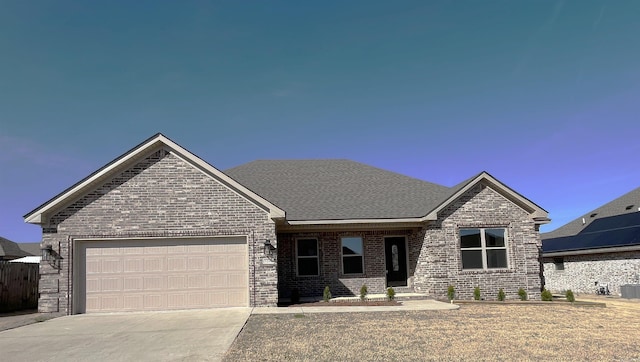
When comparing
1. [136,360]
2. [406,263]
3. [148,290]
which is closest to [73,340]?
[136,360]

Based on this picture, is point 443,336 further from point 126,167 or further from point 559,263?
point 559,263

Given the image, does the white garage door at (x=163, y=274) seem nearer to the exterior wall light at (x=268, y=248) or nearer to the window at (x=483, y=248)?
the exterior wall light at (x=268, y=248)

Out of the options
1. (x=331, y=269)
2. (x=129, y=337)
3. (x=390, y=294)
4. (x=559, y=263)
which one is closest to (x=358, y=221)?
(x=331, y=269)

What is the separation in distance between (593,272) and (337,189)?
46.4 feet

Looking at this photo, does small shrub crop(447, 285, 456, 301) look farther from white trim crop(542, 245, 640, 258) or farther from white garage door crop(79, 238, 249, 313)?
white trim crop(542, 245, 640, 258)

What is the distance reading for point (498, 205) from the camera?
18.8 metres

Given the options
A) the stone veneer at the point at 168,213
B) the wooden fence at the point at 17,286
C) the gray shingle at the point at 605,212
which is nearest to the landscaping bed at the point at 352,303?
the stone veneer at the point at 168,213

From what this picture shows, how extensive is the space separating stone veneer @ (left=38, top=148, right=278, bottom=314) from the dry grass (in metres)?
2.96

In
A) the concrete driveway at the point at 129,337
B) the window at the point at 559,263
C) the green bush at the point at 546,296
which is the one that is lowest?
the green bush at the point at 546,296

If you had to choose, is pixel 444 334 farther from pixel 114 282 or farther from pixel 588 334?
pixel 114 282

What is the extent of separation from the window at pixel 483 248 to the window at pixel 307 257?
5649 mm

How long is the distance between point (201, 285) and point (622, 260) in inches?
764

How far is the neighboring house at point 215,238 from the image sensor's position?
611 inches

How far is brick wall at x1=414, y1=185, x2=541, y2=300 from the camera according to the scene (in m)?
18.1
